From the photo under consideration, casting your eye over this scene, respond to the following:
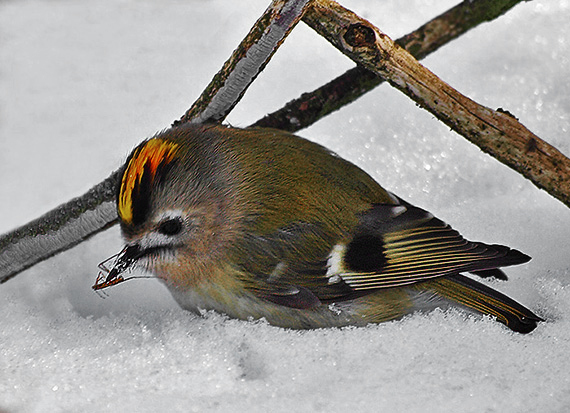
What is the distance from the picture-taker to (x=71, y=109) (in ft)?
6.72

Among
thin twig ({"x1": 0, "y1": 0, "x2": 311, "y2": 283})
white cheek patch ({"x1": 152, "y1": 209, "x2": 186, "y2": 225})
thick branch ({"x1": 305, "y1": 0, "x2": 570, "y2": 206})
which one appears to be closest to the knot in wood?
thick branch ({"x1": 305, "y1": 0, "x2": 570, "y2": 206})

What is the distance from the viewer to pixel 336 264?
1407mm

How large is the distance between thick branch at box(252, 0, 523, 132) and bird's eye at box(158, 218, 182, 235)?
41cm

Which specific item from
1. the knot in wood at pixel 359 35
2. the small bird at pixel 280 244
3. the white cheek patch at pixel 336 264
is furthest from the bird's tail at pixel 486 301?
the knot in wood at pixel 359 35

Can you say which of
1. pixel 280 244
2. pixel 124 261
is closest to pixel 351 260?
pixel 280 244

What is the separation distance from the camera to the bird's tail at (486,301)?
4.38ft

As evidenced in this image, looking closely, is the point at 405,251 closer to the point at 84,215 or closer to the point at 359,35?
the point at 359,35

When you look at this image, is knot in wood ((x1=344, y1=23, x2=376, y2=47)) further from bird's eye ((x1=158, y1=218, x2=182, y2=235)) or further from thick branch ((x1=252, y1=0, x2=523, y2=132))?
bird's eye ((x1=158, y1=218, x2=182, y2=235))

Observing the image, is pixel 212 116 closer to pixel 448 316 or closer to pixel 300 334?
pixel 300 334

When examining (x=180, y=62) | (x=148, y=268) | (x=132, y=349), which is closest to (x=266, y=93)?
(x=180, y=62)

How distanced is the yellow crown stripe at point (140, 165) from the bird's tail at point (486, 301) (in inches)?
21.1

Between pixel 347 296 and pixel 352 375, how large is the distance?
22cm

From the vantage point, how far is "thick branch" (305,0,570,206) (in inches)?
56.2

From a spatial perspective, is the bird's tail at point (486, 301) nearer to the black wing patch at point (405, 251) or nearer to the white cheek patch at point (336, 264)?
the black wing patch at point (405, 251)
